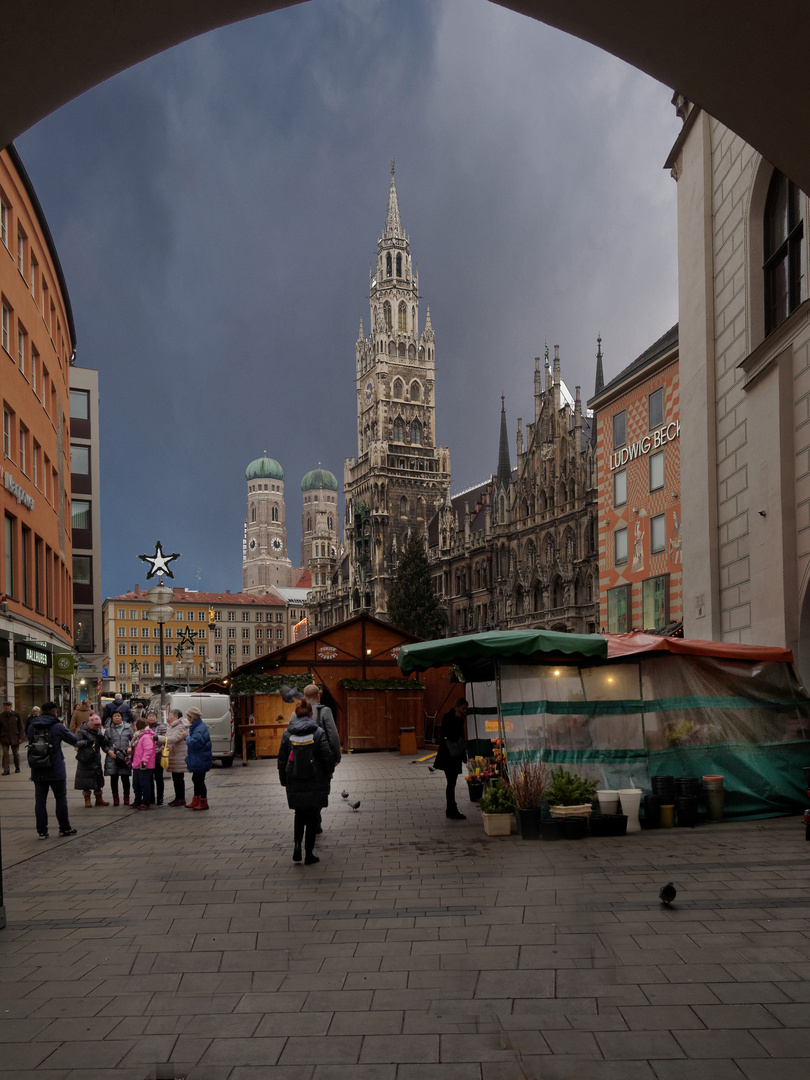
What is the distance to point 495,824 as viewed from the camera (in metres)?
12.6

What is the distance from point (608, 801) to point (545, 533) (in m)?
59.0

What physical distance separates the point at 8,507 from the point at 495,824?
57.7 ft

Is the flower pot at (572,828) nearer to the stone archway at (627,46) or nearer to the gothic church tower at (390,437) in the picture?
the stone archway at (627,46)

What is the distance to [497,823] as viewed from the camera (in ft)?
41.2

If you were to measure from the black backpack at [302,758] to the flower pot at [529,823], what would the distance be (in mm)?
2925

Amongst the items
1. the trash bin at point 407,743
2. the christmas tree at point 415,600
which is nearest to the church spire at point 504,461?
the christmas tree at point 415,600

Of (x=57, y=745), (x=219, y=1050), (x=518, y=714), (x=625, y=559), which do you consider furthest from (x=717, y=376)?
(x=625, y=559)

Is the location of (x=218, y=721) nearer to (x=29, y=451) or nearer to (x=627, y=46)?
(x=29, y=451)

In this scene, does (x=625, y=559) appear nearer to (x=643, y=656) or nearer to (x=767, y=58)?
(x=643, y=656)

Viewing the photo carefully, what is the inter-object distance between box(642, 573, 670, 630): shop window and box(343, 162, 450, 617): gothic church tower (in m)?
70.8

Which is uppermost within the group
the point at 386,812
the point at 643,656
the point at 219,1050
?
the point at 643,656

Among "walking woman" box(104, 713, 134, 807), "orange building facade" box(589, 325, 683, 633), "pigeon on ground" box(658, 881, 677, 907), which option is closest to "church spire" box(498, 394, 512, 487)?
"orange building facade" box(589, 325, 683, 633)

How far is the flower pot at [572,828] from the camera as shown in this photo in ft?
39.7

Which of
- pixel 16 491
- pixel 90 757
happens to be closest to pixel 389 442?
pixel 16 491
